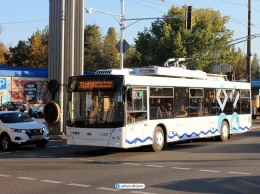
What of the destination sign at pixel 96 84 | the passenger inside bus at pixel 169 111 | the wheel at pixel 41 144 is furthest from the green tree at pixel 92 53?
the destination sign at pixel 96 84

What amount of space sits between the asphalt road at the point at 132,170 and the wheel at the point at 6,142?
0.45m

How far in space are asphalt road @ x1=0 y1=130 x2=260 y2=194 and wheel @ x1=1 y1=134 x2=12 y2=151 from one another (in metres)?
0.45

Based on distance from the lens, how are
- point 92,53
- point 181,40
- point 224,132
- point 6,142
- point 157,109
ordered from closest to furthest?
point 157,109 < point 6,142 < point 224,132 < point 181,40 < point 92,53

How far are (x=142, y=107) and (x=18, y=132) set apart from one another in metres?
5.17

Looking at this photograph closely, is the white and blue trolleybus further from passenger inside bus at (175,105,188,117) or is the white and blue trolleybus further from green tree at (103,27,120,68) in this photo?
green tree at (103,27,120,68)

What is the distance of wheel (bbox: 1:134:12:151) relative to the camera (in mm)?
17812

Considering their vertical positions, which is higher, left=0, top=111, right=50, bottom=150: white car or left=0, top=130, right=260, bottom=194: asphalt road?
left=0, top=111, right=50, bottom=150: white car

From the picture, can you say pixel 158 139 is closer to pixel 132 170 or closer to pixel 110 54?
pixel 132 170

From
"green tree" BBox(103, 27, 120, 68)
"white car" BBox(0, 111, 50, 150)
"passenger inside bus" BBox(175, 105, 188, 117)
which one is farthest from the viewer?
"green tree" BBox(103, 27, 120, 68)

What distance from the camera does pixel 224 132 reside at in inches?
836

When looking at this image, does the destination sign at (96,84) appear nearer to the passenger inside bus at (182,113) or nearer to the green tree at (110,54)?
the passenger inside bus at (182,113)

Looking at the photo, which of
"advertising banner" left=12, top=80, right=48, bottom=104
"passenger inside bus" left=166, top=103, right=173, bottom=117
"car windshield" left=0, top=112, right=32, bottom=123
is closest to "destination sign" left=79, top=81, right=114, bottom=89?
"passenger inside bus" left=166, top=103, right=173, bottom=117

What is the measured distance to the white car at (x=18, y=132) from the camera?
58.1ft

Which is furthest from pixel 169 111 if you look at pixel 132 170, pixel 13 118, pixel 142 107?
pixel 13 118
